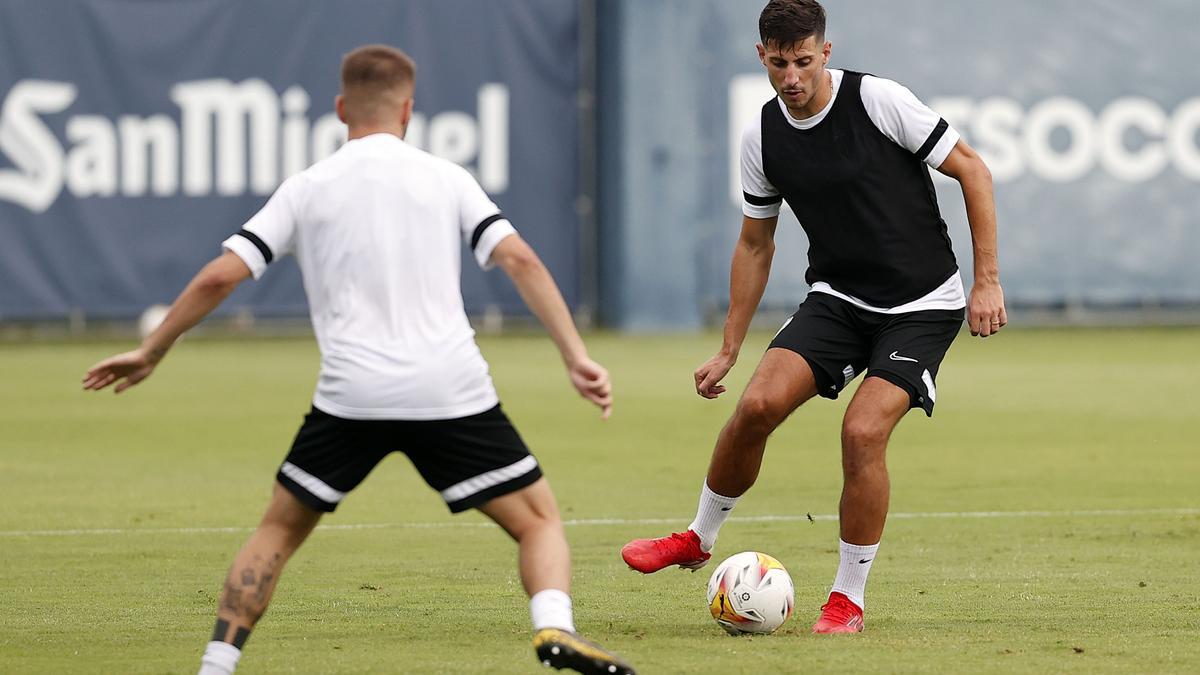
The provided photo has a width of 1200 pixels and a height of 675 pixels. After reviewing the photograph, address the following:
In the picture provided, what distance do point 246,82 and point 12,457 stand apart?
39.9 feet

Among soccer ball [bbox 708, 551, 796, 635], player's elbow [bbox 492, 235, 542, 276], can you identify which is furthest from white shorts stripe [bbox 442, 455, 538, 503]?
soccer ball [bbox 708, 551, 796, 635]

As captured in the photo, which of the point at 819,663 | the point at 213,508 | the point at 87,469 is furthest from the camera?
the point at 87,469

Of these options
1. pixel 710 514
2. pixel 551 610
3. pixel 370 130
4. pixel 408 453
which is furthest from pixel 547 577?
→ pixel 710 514

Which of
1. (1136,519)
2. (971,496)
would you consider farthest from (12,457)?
(1136,519)

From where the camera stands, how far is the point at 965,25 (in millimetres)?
25266

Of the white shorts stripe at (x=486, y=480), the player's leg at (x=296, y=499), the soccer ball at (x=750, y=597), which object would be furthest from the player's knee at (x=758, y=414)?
the player's leg at (x=296, y=499)

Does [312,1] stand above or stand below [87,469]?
above

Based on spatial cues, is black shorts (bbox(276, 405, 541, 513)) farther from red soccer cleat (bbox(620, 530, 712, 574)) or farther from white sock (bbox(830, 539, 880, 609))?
red soccer cleat (bbox(620, 530, 712, 574))

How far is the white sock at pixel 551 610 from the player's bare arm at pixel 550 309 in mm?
513

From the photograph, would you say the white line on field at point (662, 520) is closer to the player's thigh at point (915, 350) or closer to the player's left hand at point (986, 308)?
the player's thigh at point (915, 350)

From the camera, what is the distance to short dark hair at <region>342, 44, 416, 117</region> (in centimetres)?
537

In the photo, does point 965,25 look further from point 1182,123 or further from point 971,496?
point 971,496

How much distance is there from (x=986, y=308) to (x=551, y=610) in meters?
2.19

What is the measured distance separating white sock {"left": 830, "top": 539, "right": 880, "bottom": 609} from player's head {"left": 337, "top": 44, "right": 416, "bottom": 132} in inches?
88.5
